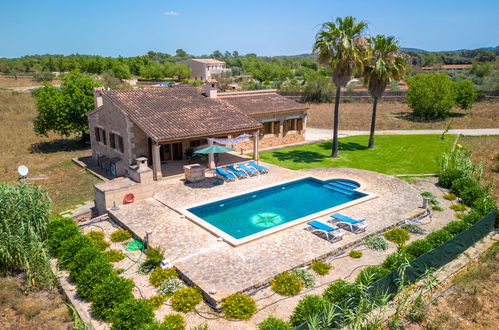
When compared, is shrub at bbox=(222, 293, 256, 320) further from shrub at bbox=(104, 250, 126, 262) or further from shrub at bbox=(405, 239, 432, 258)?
shrub at bbox=(405, 239, 432, 258)

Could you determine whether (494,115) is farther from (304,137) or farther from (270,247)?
(270,247)

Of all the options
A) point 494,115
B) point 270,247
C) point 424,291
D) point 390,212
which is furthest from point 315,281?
point 494,115

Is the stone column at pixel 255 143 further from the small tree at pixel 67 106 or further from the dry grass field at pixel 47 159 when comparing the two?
the small tree at pixel 67 106

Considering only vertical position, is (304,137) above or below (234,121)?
below

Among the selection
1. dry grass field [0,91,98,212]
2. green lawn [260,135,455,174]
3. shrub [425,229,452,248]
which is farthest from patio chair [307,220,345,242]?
dry grass field [0,91,98,212]

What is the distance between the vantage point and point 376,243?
15227mm

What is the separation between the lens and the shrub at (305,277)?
40.8ft

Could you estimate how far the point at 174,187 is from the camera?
874 inches

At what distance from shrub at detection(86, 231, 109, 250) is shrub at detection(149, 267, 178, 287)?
3.30 meters

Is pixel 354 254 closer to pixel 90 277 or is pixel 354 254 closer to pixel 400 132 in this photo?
pixel 90 277

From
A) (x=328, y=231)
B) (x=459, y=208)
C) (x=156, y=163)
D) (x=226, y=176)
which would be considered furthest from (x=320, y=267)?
(x=156, y=163)

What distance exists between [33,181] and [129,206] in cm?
952

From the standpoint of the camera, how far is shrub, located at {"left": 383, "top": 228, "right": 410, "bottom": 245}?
51.1 feet

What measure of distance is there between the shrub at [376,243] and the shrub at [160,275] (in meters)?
7.83
